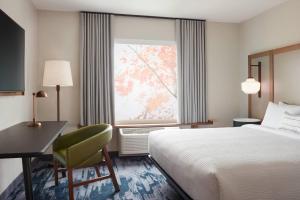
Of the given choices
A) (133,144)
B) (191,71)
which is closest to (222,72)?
(191,71)

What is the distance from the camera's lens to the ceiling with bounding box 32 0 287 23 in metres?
3.62

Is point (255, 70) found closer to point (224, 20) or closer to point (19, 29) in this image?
point (224, 20)

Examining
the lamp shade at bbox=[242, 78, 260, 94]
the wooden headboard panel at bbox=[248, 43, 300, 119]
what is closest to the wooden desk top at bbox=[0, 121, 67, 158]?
the lamp shade at bbox=[242, 78, 260, 94]

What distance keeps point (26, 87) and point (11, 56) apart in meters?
0.91

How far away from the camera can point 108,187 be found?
291 centimetres

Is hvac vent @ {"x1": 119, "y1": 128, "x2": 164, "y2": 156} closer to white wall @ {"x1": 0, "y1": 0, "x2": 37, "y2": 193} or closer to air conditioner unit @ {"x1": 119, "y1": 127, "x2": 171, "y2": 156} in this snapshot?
air conditioner unit @ {"x1": 119, "y1": 127, "x2": 171, "y2": 156}

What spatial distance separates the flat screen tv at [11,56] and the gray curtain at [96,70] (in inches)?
47.0

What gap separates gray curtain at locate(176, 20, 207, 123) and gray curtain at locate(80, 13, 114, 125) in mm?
1248

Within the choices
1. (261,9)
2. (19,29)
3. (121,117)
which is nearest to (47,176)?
(121,117)

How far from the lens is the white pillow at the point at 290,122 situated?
2.86 meters

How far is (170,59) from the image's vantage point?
459cm

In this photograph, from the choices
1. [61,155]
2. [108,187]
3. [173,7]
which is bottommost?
[108,187]

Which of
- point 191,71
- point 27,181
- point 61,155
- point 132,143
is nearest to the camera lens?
point 27,181

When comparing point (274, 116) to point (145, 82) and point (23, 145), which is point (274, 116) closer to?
point (145, 82)
